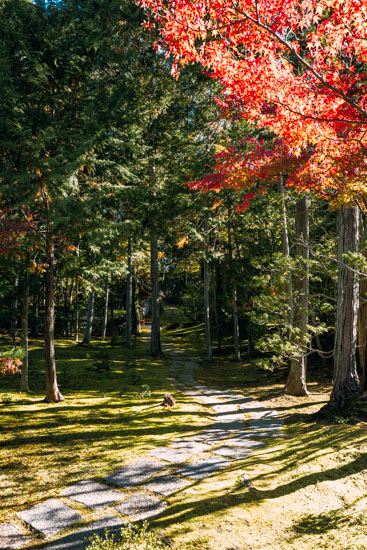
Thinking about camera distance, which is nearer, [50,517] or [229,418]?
[50,517]

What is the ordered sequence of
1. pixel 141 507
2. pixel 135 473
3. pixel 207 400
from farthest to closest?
pixel 207 400, pixel 135 473, pixel 141 507

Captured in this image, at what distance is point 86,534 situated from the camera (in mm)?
3197

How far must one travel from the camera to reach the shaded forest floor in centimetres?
331

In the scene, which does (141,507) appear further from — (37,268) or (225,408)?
(37,268)

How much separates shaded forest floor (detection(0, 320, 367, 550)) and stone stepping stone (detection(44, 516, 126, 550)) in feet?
1.30

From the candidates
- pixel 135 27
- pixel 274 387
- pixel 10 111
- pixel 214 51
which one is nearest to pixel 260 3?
pixel 214 51

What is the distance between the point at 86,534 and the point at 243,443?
331 centimetres

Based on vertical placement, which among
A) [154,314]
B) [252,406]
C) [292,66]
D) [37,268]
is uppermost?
[292,66]

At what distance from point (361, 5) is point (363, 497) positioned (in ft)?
16.2

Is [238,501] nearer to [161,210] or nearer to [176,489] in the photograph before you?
[176,489]

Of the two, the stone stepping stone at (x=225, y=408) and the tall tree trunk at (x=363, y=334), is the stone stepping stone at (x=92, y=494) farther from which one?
the tall tree trunk at (x=363, y=334)

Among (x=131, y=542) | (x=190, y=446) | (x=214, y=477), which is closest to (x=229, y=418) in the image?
(x=190, y=446)

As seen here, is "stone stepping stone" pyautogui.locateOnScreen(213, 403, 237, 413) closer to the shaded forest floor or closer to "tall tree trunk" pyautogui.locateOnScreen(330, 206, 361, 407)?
the shaded forest floor

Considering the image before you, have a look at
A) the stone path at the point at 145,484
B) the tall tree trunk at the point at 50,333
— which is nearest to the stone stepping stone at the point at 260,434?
the stone path at the point at 145,484
